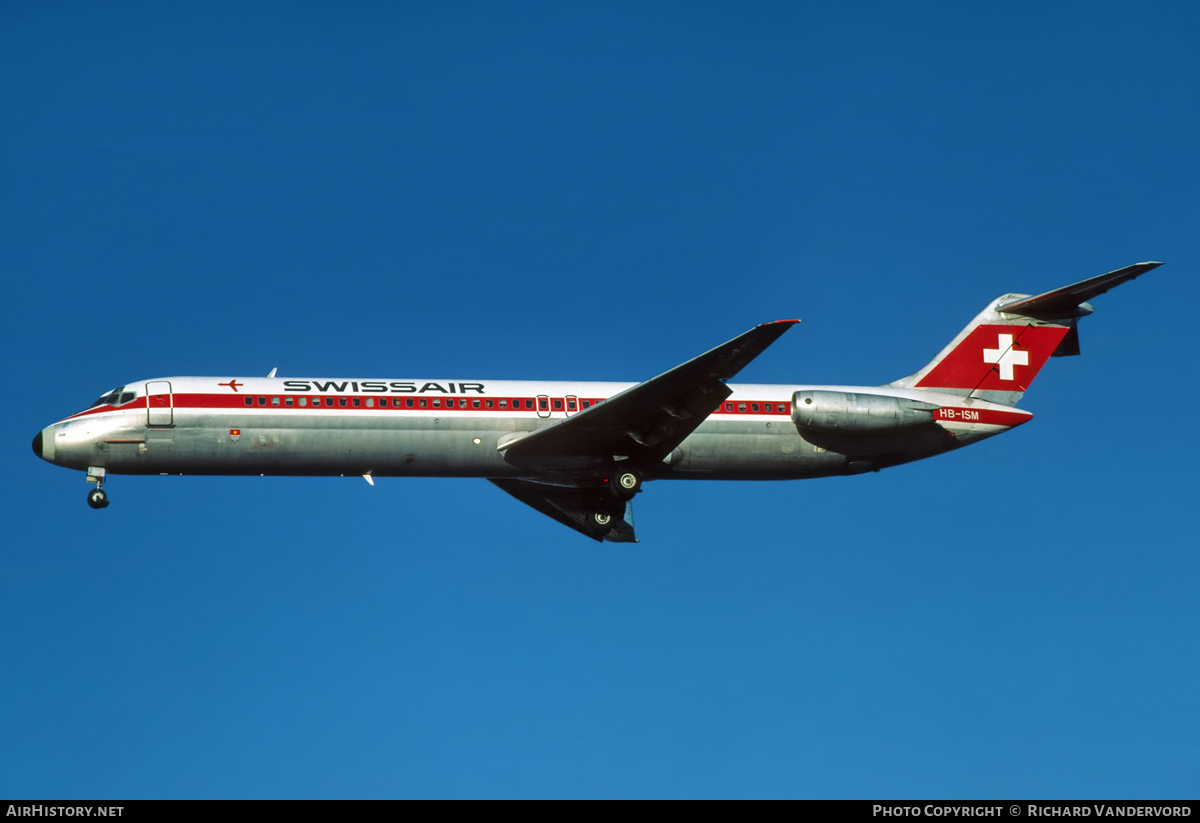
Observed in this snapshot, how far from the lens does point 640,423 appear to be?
33.4m

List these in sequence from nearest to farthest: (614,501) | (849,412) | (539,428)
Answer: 1. (539,428)
2. (849,412)
3. (614,501)

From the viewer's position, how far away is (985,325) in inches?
1494

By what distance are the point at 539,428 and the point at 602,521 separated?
14.4 ft

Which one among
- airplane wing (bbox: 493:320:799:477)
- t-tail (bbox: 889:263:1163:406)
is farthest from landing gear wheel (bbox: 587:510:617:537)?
t-tail (bbox: 889:263:1163:406)

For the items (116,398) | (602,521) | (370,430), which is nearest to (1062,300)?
(602,521)

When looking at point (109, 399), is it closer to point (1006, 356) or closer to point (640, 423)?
point (640, 423)

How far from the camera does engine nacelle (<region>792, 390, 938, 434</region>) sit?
34531 mm

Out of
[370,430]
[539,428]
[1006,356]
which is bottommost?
[539,428]

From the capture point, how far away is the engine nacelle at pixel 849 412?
3453 cm

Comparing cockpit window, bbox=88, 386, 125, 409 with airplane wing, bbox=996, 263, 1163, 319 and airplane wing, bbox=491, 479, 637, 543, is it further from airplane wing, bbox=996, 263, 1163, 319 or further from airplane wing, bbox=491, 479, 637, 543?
airplane wing, bbox=996, 263, 1163, 319
